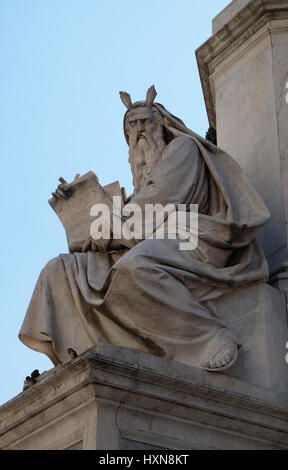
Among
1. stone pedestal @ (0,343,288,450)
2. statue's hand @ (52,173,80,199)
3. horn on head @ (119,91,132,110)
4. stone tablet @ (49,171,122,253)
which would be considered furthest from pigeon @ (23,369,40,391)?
horn on head @ (119,91,132,110)

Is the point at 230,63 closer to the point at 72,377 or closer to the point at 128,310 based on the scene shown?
the point at 128,310

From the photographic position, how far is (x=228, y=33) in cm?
1062

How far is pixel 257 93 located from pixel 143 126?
146 centimetres

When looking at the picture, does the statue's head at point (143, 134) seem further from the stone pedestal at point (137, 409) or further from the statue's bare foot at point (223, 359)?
the stone pedestal at point (137, 409)

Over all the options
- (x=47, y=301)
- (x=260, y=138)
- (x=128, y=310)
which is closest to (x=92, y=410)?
(x=128, y=310)

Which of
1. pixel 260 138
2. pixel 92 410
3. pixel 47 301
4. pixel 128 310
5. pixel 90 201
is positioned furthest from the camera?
pixel 260 138

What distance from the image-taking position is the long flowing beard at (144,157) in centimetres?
931

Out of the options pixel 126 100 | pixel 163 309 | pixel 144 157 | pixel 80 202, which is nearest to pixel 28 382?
pixel 163 309

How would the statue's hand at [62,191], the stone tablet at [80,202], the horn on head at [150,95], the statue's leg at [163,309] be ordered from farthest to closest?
the horn on head at [150,95], the statue's hand at [62,191], the stone tablet at [80,202], the statue's leg at [163,309]

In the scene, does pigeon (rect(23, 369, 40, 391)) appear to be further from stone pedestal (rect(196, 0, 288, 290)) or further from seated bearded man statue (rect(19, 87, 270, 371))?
stone pedestal (rect(196, 0, 288, 290))

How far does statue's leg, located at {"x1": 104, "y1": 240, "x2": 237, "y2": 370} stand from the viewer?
7.52 metres

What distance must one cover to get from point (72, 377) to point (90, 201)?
9.41ft

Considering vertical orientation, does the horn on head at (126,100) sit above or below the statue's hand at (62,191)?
above

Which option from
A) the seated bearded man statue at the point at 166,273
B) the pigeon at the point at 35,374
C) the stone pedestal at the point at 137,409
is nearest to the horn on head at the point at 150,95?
the seated bearded man statue at the point at 166,273
